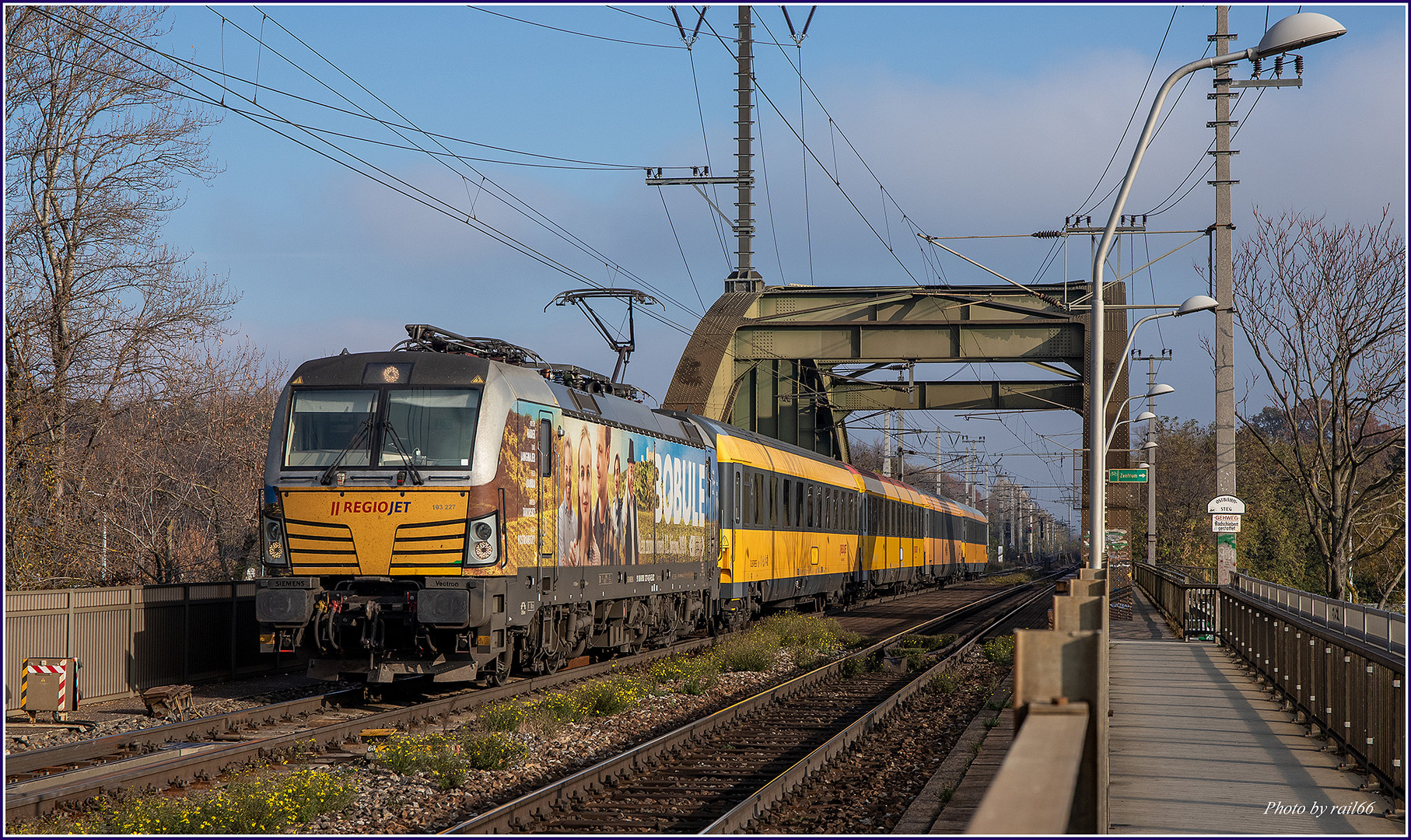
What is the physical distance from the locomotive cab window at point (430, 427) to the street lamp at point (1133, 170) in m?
9.61

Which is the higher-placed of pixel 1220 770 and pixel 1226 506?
pixel 1226 506

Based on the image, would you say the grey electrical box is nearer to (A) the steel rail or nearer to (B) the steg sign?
(A) the steel rail

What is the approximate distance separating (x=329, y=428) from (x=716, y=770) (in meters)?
5.81

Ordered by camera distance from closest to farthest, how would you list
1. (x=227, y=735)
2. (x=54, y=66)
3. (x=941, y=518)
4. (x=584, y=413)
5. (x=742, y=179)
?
1. (x=227, y=735)
2. (x=584, y=413)
3. (x=54, y=66)
4. (x=742, y=179)
5. (x=941, y=518)

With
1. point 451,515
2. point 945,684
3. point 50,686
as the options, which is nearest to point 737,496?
point 945,684

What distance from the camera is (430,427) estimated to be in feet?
43.8

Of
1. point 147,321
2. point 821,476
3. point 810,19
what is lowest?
point 821,476

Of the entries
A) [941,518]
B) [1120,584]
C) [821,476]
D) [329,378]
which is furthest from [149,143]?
[941,518]

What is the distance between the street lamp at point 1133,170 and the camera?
1392 cm

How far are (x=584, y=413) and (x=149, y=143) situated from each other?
12336 mm

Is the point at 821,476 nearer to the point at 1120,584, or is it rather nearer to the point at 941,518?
the point at 1120,584

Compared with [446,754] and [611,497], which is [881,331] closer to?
[611,497]

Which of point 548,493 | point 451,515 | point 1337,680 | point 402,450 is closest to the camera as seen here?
point 1337,680

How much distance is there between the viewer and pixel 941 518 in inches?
2078
